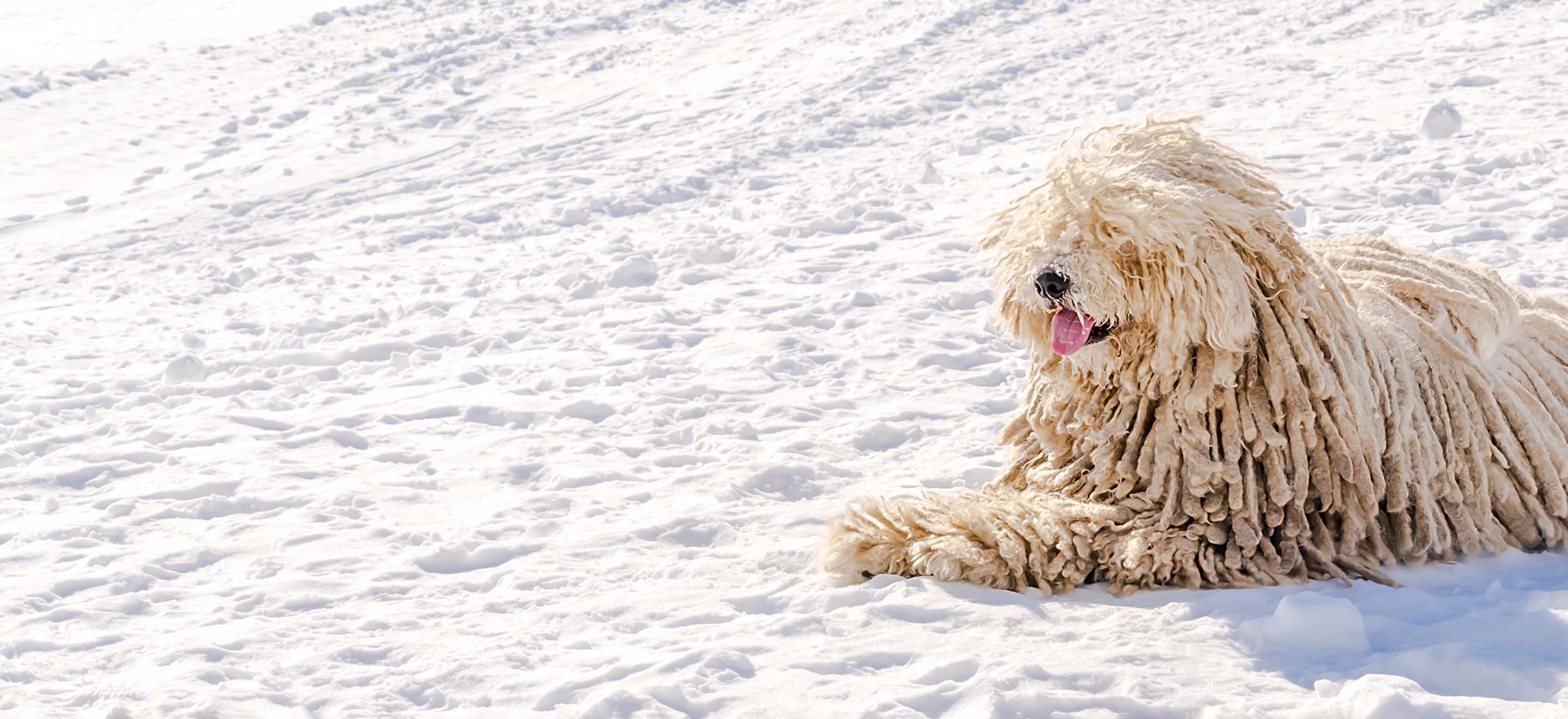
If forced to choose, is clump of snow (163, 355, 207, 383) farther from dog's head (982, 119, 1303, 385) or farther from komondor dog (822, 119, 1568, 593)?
dog's head (982, 119, 1303, 385)

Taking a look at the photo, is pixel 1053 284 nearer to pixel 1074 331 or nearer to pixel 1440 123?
pixel 1074 331

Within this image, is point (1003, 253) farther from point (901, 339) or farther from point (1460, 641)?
point (901, 339)

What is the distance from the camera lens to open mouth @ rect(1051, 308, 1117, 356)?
350 centimetres

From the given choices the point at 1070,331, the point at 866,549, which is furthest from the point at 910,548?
the point at 1070,331

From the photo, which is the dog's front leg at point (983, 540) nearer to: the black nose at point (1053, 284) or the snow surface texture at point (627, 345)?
the snow surface texture at point (627, 345)

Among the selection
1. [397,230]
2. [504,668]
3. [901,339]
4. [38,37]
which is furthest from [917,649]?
[38,37]

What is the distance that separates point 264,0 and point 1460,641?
1604cm

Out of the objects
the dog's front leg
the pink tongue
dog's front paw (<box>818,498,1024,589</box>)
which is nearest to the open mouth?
the pink tongue

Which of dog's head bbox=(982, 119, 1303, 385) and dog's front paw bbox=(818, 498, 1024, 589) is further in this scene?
dog's front paw bbox=(818, 498, 1024, 589)

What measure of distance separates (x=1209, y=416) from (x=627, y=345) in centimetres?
337

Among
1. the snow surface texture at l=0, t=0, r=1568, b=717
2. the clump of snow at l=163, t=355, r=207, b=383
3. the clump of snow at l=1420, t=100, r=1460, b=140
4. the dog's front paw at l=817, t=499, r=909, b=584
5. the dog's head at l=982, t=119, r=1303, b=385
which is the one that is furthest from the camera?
the clump of snow at l=1420, t=100, r=1460, b=140

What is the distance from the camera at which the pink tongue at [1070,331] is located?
3.50 m

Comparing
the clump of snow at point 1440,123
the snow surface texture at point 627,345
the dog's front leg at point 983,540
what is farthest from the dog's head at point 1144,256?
the clump of snow at point 1440,123

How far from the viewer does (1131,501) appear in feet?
11.9
